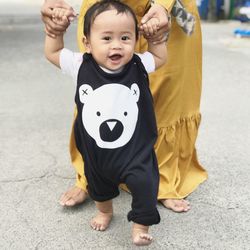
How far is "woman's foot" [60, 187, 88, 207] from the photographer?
91.6 inches

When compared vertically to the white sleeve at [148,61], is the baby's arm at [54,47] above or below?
above

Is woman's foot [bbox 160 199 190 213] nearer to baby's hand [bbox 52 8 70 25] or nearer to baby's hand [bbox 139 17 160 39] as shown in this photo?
baby's hand [bbox 139 17 160 39]

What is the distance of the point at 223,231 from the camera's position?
216 cm

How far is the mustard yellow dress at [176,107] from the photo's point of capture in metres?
2.29

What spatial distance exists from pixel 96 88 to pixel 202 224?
2.66 feet

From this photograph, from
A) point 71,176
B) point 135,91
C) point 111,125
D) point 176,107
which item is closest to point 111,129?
point 111,125

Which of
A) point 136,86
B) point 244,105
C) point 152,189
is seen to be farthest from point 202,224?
point 244,105

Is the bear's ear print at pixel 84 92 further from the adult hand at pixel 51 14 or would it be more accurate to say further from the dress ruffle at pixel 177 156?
the dress ruffle at pixel 177 156

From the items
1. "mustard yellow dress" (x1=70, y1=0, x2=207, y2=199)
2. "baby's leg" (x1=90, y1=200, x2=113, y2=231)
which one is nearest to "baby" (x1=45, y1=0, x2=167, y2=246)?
"baby's leg" (x1=90, y1=200, x2=113, y2=231)

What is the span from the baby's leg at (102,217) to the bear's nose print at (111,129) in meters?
0.40

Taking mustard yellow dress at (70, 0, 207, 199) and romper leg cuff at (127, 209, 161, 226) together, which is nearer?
romper leg cuff at (127, 209, 161, 226)

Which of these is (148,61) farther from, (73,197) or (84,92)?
(73,197)

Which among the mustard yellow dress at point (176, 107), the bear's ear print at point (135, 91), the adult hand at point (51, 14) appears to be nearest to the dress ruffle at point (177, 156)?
the mustard yellow dress at point (176, 107)

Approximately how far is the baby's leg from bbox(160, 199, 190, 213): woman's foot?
30cm
